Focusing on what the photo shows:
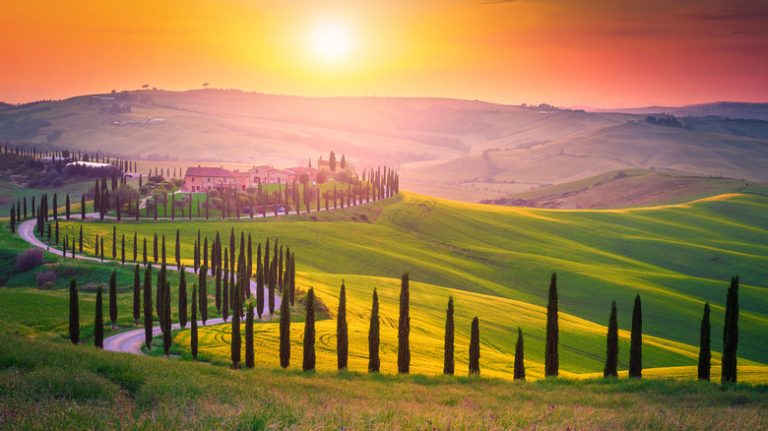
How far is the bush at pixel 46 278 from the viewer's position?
308 ft

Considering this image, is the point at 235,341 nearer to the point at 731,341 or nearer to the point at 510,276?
the point at 731,341

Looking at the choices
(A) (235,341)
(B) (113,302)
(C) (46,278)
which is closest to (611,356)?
(A) (235,341)

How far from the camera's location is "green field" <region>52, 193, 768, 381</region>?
79.8 m

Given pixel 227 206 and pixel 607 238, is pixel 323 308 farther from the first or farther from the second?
pixel 607 238

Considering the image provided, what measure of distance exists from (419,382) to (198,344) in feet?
85.0

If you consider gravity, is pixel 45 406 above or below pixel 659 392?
above

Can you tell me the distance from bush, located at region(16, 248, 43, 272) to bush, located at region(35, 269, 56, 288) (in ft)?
19.6

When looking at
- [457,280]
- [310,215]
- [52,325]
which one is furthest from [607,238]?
[52,325]

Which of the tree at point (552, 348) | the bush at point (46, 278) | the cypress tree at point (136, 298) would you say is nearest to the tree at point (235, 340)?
the cypress tree at point (136, 298)

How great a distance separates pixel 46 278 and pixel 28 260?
9.22 metres

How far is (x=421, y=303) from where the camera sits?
326ft

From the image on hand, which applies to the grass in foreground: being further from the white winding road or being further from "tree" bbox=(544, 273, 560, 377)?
the white winding road

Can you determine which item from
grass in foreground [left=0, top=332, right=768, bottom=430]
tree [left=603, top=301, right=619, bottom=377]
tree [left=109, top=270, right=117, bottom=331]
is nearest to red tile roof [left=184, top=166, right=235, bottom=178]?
tree [left=109, top=270, right=117, bottom=331]

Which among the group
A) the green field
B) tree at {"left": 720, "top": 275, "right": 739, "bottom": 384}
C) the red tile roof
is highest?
the red tile roof
